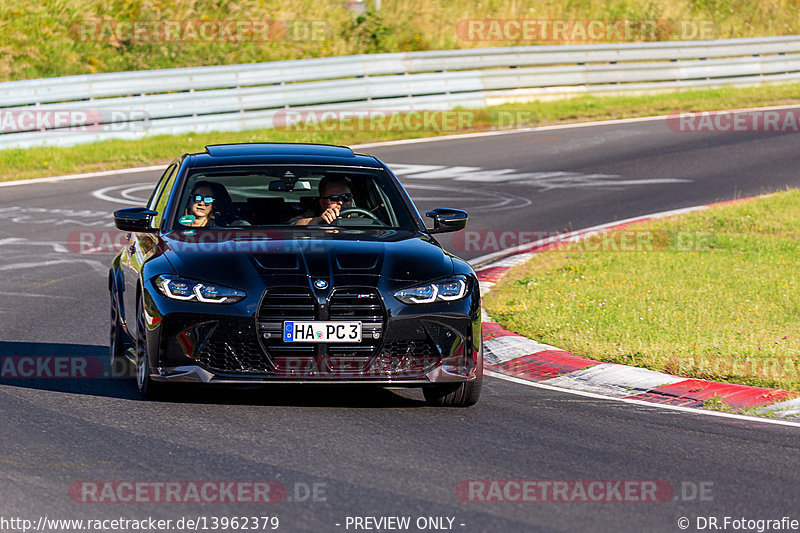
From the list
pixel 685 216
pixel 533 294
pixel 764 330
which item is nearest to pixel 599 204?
pixel 685 216

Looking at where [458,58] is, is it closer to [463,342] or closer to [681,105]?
[681,105]

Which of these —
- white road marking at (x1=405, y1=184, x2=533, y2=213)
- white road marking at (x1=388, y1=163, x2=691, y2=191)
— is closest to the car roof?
white road marking at (x1=405, y1=184, x2=533, y2=213)

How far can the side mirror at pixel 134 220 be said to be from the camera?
850cm

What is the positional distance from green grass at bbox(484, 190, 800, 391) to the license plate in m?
2.63

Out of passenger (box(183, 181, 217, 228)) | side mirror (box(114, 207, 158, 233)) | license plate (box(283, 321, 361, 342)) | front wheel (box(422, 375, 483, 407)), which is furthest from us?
passenger (box(183, 181, 217, 228))

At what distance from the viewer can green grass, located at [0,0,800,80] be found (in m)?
28.6

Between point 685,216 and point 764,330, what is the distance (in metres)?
6.66

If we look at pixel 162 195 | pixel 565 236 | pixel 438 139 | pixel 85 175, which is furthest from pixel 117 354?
pixel 438 139

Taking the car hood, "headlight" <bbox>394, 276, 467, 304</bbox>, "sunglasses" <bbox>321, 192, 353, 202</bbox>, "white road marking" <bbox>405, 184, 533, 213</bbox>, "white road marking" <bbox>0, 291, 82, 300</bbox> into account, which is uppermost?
"sunglasses" <bbox>321, 192, 353, 202</bbox>

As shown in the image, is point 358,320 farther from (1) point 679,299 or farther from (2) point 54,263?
(2) point 54,263

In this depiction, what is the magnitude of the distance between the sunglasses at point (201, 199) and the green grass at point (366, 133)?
12055mm

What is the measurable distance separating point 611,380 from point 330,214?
2.20 meters

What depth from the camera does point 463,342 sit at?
7715 mm

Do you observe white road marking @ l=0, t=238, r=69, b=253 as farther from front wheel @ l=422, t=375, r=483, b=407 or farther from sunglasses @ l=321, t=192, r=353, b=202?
front wheel @ l=422, t=375, r=483, b=407
